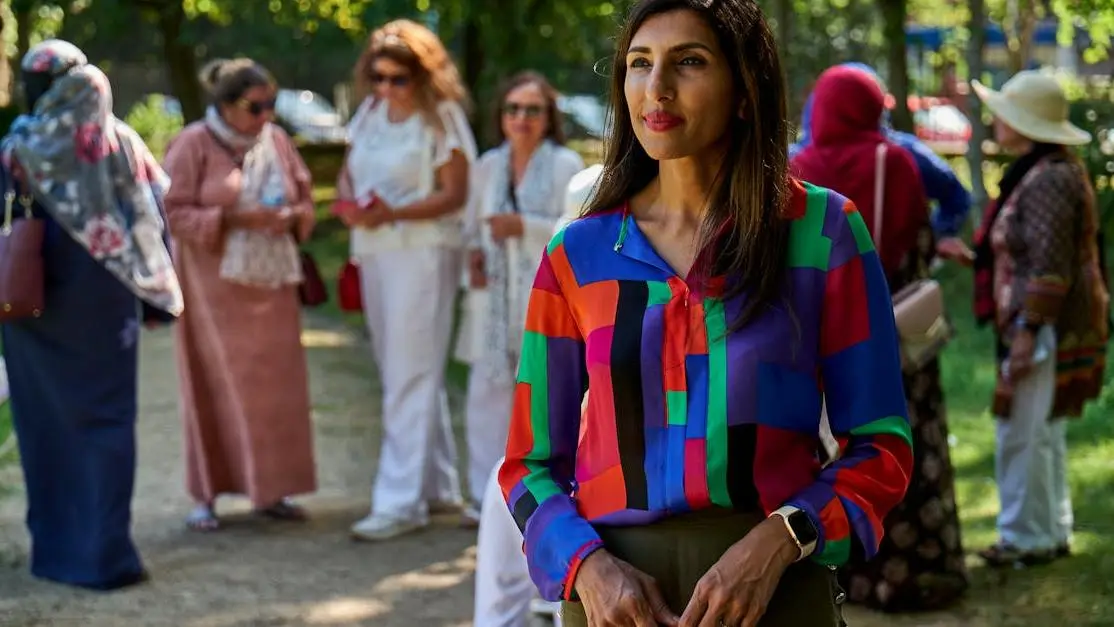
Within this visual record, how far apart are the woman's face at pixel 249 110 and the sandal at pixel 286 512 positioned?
1.81m

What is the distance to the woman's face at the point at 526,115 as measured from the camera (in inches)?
290

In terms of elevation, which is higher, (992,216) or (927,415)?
(992,216)

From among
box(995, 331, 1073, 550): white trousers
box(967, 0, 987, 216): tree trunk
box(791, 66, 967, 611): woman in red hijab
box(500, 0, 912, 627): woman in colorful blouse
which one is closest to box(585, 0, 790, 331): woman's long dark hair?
box(500, 0, 912, 627): woman in colorful blouse

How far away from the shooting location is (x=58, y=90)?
251 inches

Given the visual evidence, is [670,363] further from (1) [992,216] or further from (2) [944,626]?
(1) [992,216]

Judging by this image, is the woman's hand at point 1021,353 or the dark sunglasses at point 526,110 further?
the dark sunglasses at point 526,110

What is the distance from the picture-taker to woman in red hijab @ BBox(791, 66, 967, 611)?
5941 mm

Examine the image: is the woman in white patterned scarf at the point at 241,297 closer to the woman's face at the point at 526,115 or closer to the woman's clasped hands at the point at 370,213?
the woman's clasped hands at the point at 370,213

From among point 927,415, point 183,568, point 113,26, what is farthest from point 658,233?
point 113,26

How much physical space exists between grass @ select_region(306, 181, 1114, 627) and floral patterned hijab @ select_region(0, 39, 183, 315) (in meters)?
3.20

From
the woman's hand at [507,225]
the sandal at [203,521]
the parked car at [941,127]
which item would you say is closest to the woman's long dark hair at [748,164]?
the woman's hand at [507,225]

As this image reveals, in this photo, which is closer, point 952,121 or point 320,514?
point 320,514

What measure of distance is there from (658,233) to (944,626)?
3811 mm

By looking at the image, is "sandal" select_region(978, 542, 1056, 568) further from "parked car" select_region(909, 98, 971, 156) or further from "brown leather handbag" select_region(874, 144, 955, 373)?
"parked car" select_region(909, 98, 971, 156)
